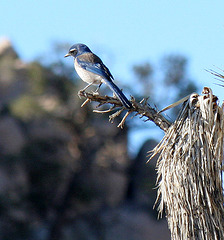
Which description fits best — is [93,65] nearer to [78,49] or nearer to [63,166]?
[78,49]

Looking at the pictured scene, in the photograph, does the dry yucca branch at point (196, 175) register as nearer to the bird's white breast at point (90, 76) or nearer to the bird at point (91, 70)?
the bird at point (91, 70)

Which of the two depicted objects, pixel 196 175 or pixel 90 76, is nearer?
pixel 196 175

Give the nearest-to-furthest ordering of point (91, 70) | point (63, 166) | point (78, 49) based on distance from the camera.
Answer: point (91, 70)
point (78, 49)
point (63, 166)

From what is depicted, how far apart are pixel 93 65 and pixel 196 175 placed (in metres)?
3.20

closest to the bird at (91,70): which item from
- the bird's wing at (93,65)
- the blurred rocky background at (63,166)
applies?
the bird's wing at (93,65)

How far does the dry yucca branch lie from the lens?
6.18 meters

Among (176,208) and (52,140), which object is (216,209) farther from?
(52,140)

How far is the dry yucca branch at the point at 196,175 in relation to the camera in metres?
6.18

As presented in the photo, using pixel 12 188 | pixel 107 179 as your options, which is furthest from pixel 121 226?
pixel 12 188

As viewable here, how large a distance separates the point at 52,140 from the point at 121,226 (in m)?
5.72


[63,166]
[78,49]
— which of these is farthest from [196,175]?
[63,166]

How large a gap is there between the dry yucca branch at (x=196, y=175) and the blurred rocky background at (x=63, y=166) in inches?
1058

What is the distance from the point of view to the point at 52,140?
35750 millimetres

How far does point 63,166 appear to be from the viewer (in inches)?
1391
